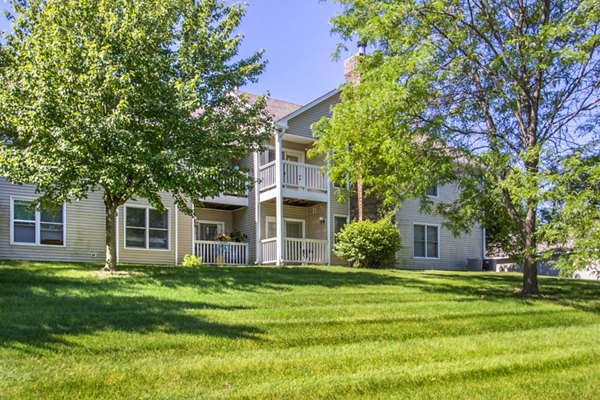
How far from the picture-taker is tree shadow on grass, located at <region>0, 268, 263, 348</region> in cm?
774

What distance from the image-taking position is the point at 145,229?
20688 mm

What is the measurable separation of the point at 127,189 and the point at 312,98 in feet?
38.4

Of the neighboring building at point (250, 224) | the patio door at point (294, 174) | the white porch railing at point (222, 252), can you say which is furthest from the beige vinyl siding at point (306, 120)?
the white porch railing at point (222, 252)

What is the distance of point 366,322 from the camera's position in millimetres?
9516

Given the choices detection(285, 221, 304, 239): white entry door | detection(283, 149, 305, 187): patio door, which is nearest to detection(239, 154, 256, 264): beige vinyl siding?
detection(283, 149, 305, 187): patio door

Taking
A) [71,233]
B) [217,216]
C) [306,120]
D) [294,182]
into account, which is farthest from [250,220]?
[71,233]

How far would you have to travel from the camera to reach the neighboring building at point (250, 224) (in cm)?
1884

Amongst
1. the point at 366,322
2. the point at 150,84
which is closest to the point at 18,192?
the point at 150,84

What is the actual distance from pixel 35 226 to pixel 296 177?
9165 mm

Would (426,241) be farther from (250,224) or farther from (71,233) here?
(71,233)

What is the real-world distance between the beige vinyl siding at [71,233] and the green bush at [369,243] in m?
8.45

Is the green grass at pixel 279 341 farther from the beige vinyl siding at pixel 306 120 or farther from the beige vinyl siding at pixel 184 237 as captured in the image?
the beige vinyl siding at pixel 306 120

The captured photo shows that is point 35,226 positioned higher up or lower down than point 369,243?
higher up

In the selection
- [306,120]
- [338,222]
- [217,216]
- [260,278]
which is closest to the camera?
[260,278]
